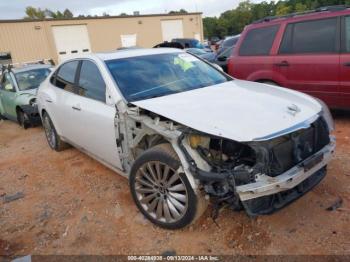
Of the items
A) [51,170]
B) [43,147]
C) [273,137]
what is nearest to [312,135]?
[273,137]

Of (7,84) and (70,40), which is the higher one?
(70,40)

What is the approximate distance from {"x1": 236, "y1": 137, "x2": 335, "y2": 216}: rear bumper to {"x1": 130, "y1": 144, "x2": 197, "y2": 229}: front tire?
0.47 meters

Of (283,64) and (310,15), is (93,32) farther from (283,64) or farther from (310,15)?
(310,15)

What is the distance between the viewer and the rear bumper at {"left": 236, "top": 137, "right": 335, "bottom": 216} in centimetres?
253

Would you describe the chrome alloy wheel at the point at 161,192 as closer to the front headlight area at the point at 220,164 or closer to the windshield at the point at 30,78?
the front headlight area at the point at 220,164

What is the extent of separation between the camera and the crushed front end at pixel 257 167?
2.56 m

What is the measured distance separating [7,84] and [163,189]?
277 inches

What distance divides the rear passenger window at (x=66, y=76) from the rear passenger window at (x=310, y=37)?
135 inches

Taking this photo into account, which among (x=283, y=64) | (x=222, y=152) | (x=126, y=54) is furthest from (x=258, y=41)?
(x=222, y=152)

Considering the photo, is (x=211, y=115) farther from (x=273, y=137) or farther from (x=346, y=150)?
(x=346, y=150)

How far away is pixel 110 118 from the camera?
353 centimetres

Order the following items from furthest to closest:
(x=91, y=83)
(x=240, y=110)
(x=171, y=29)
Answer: (x=171, y=29) → (x=91, y=83) → (x=240, y=110)

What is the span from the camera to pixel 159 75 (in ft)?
12.9

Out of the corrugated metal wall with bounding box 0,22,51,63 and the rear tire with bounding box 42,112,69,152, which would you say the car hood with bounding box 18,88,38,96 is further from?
the corrugated metal wall with bounding box 0,22,51,63
